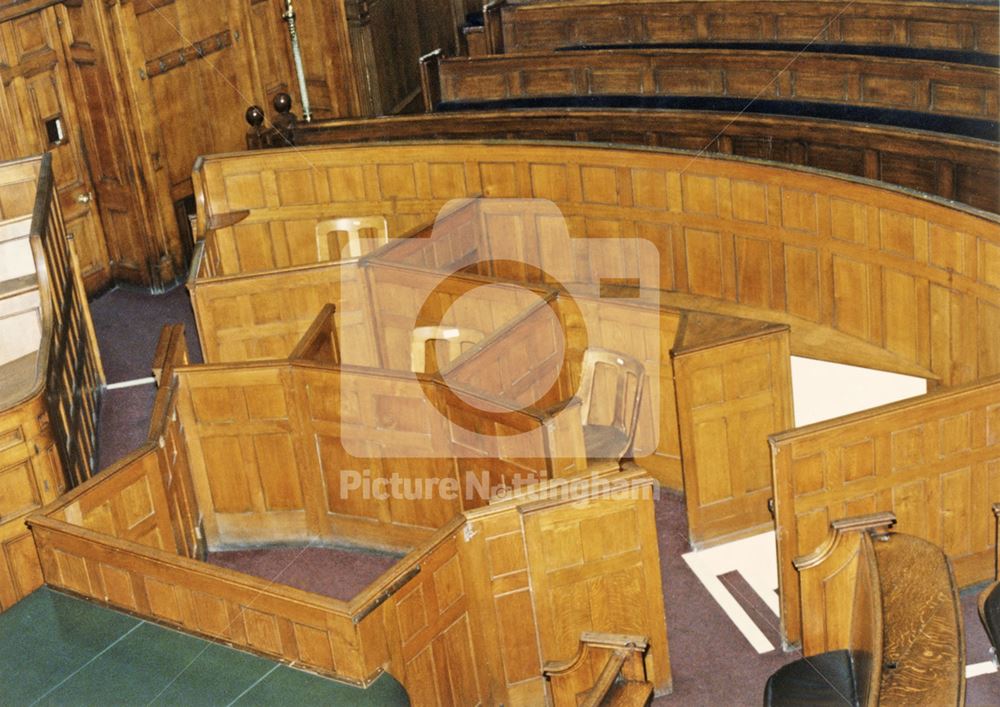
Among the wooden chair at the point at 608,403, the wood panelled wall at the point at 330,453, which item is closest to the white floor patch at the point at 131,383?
the wood panelled wall at the point at 330,453

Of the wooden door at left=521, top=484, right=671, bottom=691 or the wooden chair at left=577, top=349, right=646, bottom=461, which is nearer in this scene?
the wooden door at left=521, top=484, right=671, bottom=691

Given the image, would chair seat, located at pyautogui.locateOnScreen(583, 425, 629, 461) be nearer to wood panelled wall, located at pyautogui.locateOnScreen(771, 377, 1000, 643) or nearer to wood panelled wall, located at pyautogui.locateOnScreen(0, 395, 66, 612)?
wood panelled wall, located at pyautogui.locateOnScreen(771, 377, 1000, 643)

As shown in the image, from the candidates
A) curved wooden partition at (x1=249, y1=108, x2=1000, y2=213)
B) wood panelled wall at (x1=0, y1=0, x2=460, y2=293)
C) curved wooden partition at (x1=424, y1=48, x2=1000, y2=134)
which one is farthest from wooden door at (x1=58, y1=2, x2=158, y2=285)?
curved wooden partition at (x1=424, y1=48, x2=1000, y2=134)

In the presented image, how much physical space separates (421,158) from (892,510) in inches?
154

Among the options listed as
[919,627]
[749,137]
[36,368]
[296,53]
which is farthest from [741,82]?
[919,627]

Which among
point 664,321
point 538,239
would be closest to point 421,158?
point 538,239

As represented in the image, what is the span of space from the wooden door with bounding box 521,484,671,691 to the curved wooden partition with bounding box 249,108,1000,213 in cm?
289

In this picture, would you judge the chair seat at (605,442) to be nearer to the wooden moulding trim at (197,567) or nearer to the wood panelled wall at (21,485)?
the wooden moulding trim at (197,567)

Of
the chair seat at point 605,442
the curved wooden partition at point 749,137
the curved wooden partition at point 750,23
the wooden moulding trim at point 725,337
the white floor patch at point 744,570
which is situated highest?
the curved wooden partition at point 750,23

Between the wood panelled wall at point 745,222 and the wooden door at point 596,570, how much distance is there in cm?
198

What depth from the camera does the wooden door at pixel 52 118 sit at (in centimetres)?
804

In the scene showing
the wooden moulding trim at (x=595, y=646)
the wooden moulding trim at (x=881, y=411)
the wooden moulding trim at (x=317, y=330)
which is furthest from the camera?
the wooden moulding trim at (x=317, y=330)

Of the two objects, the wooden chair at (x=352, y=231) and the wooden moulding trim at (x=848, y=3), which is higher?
the wooden moulding trim at (x=848, y=3)

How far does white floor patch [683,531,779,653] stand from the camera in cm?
562
